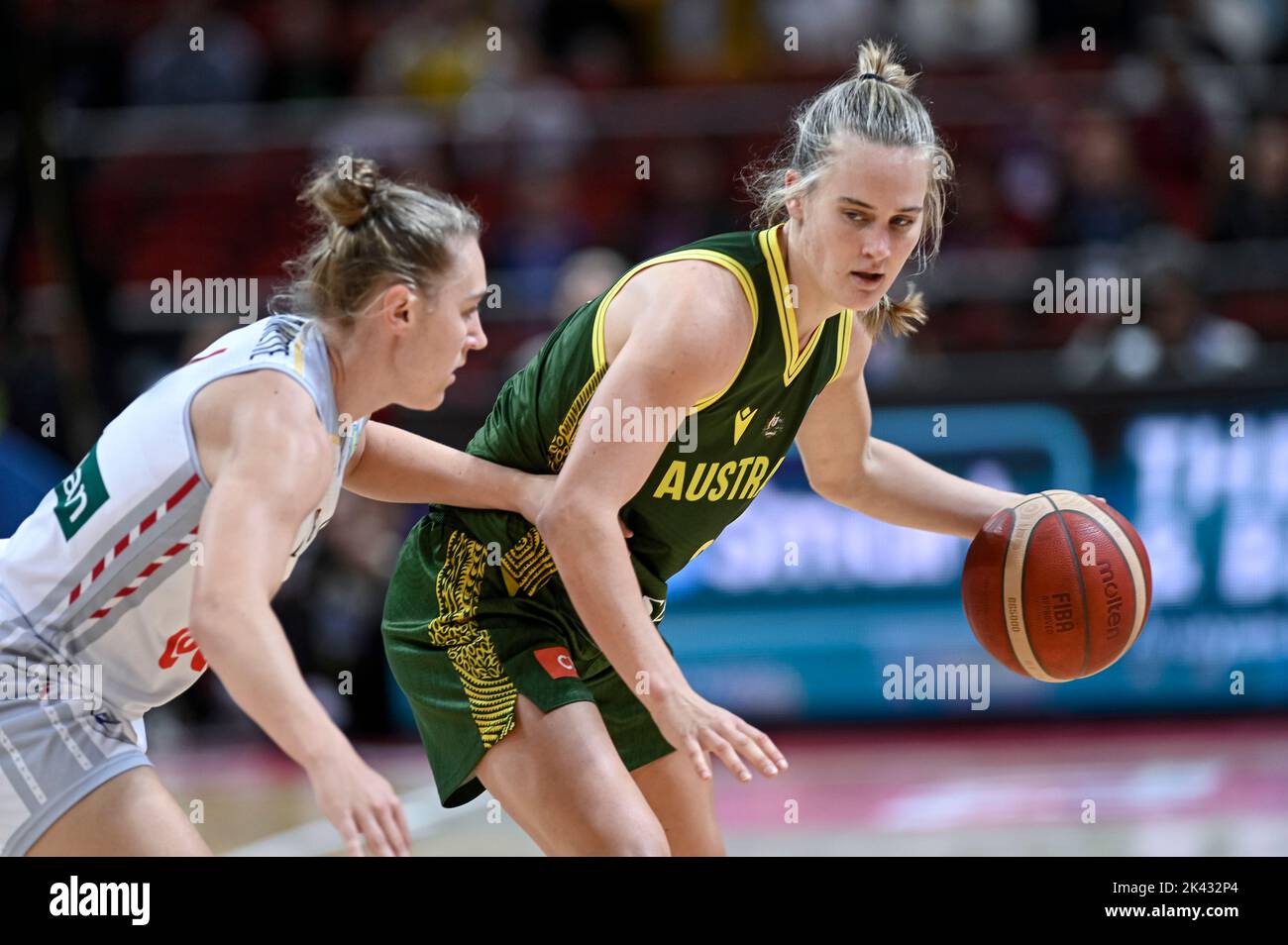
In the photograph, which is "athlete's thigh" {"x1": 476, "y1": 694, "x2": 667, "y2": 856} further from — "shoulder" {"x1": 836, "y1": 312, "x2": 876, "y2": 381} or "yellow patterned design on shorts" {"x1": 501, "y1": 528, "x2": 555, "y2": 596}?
"shoulder" {"x1": 836, "y1": 312, "x2": 876, "y2": 381}

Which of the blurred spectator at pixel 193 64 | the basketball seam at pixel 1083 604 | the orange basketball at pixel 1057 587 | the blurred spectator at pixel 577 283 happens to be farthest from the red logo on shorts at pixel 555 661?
the blurred spectator at pixel 193 64

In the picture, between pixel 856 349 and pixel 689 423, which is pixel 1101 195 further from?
pixel 689 423

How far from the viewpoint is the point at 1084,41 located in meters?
9.90

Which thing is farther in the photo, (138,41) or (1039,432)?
(138,41)

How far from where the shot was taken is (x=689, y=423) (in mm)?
3389

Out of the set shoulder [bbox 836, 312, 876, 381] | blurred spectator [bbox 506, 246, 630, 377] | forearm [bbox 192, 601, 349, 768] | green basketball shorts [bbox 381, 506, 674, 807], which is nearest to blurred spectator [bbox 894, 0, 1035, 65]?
blurred spectator [bbox 506, 246, 630, 377]

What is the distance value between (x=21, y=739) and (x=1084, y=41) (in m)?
8.57

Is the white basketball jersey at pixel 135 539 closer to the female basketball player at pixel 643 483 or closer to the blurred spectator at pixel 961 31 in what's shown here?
the female basketball player at pixel 643 483

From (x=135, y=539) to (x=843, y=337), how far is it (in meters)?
1.56

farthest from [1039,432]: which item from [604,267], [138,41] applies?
[138,41]

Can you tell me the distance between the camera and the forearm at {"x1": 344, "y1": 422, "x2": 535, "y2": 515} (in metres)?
3.41

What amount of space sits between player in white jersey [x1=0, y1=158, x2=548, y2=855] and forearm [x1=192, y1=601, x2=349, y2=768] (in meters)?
0.06

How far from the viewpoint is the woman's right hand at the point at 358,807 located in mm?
2361
